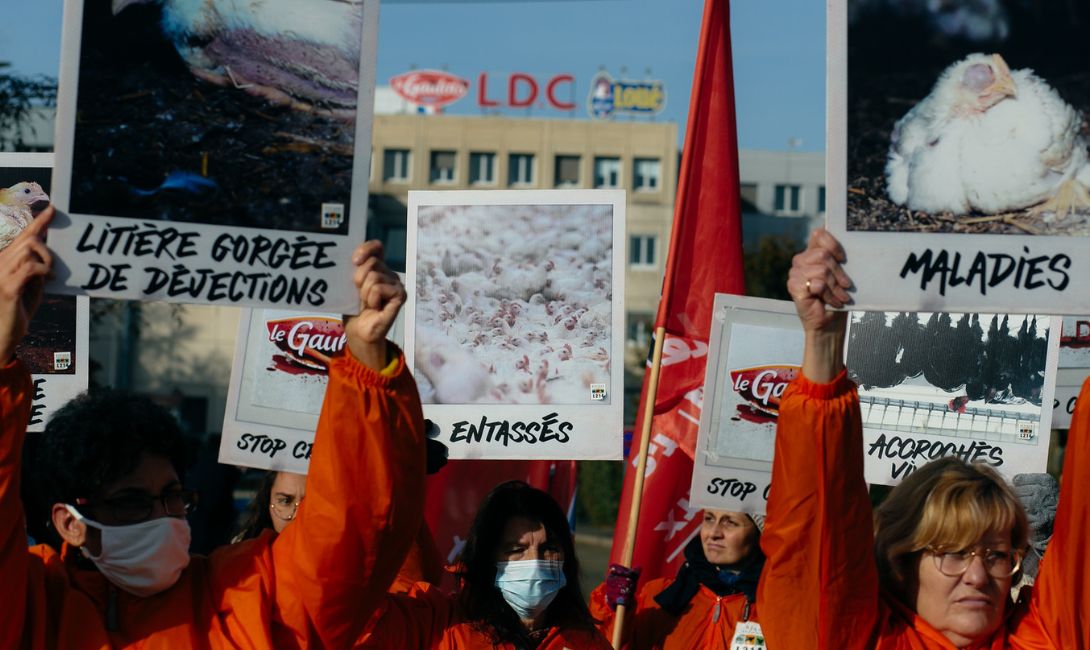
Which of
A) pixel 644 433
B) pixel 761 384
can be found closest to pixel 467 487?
pixel 644 433

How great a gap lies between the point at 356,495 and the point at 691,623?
7.39 feet

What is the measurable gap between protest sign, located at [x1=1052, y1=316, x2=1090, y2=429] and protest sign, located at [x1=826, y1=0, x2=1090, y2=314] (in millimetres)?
3022

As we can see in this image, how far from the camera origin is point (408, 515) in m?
3.17

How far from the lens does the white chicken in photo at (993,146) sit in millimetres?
3270

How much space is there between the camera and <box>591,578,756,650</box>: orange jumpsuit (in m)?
5.00

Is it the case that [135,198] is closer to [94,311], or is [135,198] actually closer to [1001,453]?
[1001,453]

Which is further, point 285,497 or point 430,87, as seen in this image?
point 430,87

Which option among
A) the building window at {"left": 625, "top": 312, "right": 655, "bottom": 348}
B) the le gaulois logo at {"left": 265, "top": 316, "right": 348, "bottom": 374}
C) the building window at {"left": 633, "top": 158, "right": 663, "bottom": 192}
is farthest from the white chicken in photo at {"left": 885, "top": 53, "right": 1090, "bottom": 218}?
the building window at {"left": 633, "top": 158, "right": 663, "bottom": 192}

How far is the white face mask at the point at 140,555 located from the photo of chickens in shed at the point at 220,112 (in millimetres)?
693

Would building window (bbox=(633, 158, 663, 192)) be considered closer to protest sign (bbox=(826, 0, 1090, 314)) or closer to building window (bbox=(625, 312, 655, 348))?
building window (bbox=(625, 312, 655, 348))

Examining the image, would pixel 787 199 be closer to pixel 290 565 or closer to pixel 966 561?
pixel 966 561

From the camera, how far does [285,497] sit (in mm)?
5438

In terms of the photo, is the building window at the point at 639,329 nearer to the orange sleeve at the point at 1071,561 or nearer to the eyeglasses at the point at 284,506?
the eyeglasses at the point at 284,506

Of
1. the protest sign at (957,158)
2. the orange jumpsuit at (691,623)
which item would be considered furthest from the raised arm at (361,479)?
the orange jumpsuit at (691,623)
